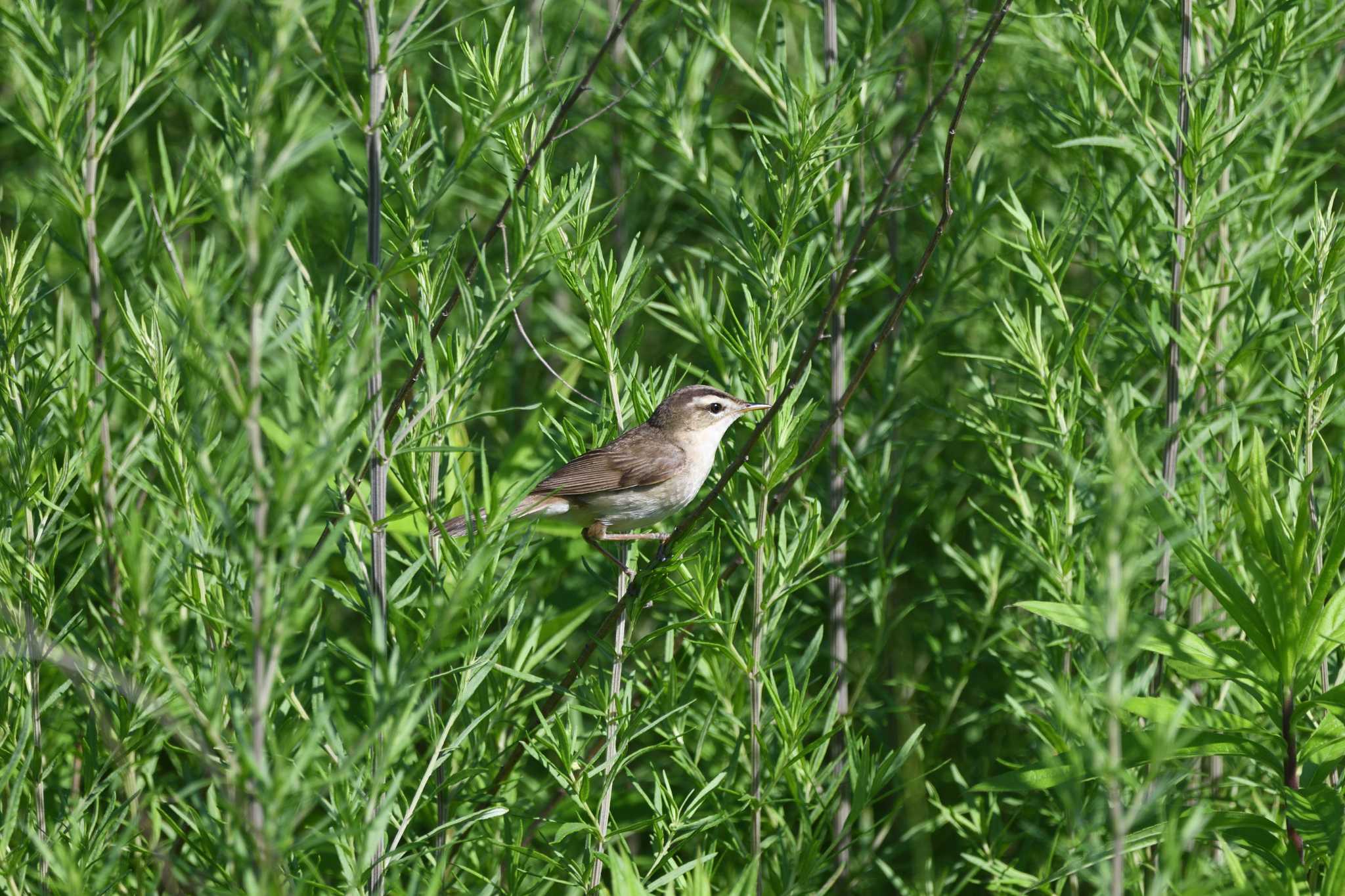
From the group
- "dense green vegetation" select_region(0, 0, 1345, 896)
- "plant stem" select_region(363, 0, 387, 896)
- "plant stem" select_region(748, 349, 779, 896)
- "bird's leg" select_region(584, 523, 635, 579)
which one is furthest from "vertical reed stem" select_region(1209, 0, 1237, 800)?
"plant stem" select_region(363, 0, 387, 896)

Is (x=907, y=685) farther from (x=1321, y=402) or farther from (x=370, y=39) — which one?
(x=370, y=39)

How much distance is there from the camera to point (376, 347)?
1563 mm

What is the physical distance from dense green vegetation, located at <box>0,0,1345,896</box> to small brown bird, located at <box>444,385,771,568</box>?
19 centimetres

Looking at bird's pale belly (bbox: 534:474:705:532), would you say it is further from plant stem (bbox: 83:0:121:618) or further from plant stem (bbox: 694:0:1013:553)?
plant stem (bbox: 83:0:121:618)

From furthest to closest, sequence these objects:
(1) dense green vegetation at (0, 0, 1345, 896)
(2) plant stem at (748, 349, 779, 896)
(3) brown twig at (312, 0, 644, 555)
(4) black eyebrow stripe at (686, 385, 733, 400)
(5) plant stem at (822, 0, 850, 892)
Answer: (4) black eyebrow stripe at (686, 385, 733, 400) < (5) plant stem at (822, 0, 850, 892) < (2) plant stem at (748, 349, 779, 896) < (3) brown twig at (312, 0, 644, 555) < (1) dense green vegetation at (0, 0, 1345, 896)

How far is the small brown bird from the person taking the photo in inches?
123

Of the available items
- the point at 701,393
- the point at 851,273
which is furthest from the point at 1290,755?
the point at 701,393

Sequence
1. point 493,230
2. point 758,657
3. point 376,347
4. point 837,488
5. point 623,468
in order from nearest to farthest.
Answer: point 376,347 → point 493,230 → point 758,657 → point 837,488 → point 623,468

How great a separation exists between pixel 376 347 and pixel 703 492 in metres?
1.78

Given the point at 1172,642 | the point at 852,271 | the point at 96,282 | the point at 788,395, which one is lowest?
the point at 1172,642

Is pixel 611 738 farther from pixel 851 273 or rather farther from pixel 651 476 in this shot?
pixel 651 476

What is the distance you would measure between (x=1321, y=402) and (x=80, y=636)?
2.35 meters

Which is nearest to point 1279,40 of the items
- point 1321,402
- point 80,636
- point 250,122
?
point 1321,402

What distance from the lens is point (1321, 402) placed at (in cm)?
224
